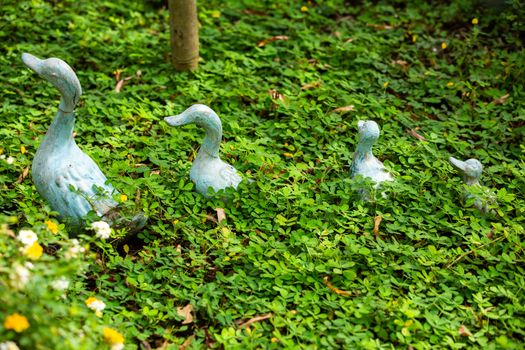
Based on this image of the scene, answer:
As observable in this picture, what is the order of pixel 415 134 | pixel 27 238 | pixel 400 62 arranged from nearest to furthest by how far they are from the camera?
pixel 27 238 < pixel 415 134 < pixel 400 62

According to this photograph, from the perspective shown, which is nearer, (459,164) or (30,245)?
(30,245)

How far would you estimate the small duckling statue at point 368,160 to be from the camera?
14.0ft

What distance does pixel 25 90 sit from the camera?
5.14 m

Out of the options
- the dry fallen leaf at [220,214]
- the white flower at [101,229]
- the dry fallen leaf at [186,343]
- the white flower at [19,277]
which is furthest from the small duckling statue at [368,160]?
the white flower at [19,277]

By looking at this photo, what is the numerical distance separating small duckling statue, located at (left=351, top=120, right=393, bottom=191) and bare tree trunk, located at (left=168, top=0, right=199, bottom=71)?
1670mm

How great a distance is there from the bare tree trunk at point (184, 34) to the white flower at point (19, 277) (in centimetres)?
294

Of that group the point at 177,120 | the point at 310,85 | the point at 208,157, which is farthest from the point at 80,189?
the point at 310,85

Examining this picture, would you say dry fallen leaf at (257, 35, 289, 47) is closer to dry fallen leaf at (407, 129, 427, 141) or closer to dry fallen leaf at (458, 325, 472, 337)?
dry fallen leaf at (407, 129, 427, 141)

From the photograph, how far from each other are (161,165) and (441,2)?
146 inches

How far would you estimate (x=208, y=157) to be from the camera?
13.8ft

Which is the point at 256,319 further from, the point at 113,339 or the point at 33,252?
the point at 33,252

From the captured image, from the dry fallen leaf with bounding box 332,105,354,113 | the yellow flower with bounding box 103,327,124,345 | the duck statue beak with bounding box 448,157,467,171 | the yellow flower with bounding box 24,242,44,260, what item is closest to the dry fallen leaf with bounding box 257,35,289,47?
the dry fallen leaf with bounding box 332,105,354,113

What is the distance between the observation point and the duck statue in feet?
12.1

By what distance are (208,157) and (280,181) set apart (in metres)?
0.49
